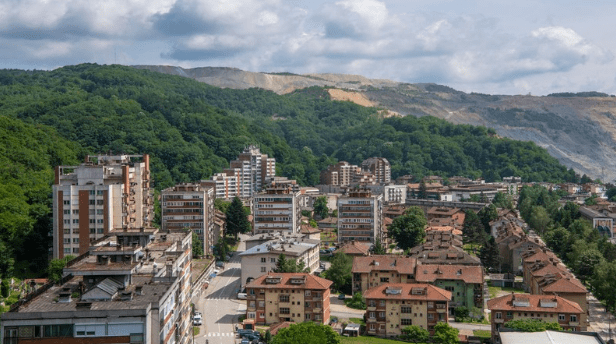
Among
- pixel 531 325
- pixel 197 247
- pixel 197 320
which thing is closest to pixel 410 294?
pixel 531 325

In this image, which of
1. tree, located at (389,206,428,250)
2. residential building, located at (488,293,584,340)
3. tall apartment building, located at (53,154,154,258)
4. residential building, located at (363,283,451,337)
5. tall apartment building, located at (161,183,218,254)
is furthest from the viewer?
tree, located at (389,206,428,250)

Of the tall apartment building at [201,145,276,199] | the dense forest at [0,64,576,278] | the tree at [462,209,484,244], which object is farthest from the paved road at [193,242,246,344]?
the tall apartment building at [201,145,276,199]

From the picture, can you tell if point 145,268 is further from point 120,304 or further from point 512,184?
point 512,184

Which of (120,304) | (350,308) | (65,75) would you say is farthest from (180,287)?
(65,75)

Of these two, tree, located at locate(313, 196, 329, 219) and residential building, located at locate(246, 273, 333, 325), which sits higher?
tree, located at locate(313, 196, 329, 219)

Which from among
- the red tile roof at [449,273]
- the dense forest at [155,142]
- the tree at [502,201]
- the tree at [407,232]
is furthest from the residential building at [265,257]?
the tree at [502,201]

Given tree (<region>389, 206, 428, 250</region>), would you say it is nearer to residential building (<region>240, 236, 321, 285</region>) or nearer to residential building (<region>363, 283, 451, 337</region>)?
residential building (<region>240, 236, 321, 285</region>)

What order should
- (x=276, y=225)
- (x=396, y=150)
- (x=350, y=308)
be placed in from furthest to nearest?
(x=396, y=150) → (x=276, y=225) → (x=350, y=308)
